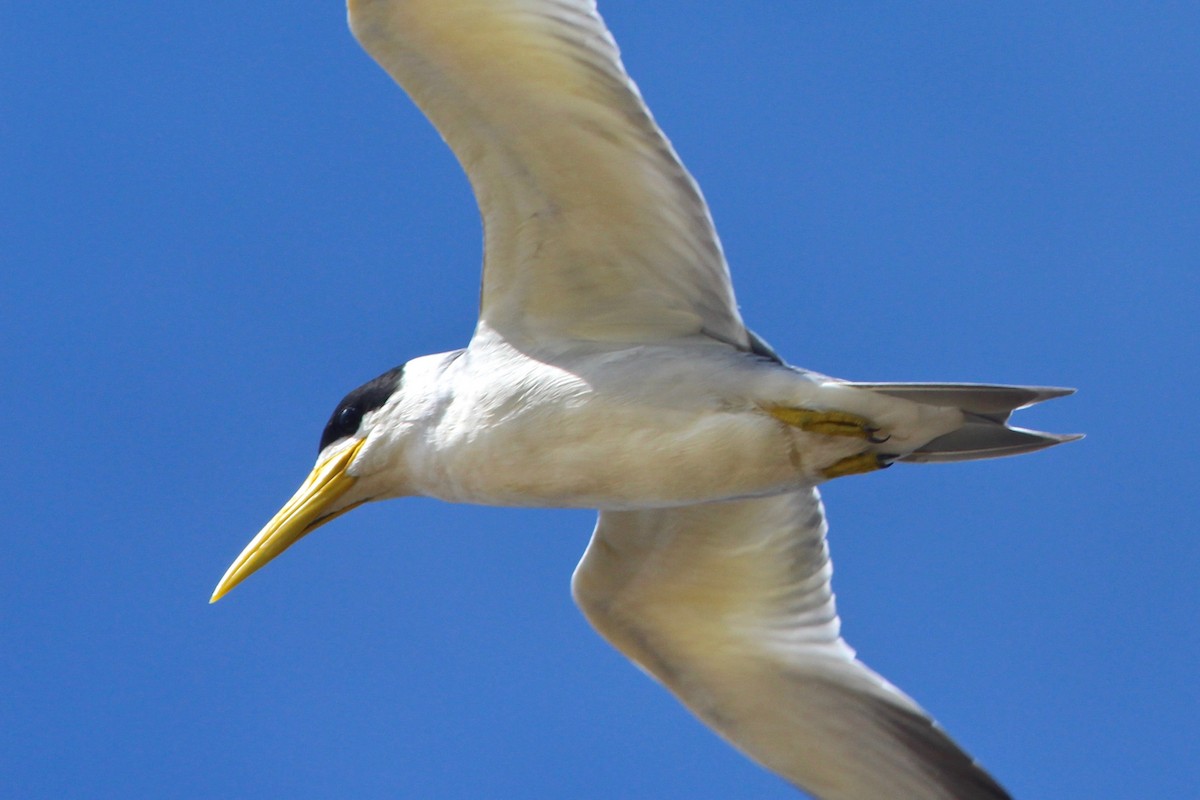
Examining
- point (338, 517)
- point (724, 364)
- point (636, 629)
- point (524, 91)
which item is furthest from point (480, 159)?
point (636, 629)

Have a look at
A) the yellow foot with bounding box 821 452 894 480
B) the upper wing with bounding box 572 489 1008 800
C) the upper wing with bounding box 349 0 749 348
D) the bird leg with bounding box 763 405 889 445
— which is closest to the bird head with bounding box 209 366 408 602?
the upper wing with bounding box 349 0 749 348

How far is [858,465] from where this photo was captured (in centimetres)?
614

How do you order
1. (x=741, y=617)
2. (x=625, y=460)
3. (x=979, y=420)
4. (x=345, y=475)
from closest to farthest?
1. (x=979, y=420)
2. (x=625, y=460)
3. (x=345, y=475)
4. (x=741, y=617)

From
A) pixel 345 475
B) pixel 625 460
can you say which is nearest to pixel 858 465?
pixel 625 460

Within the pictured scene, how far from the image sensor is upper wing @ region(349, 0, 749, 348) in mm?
5828

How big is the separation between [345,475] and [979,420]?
8.56 ft

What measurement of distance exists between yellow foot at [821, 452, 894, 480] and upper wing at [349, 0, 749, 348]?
653 mm

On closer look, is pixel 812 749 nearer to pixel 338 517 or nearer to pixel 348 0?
pixel 338 517

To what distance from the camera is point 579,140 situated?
6.03 m

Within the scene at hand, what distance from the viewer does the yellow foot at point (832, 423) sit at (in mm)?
6020

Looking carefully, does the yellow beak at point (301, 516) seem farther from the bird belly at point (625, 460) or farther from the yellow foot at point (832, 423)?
the yellow foot at point (832, 423)

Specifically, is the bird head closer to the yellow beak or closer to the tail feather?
the yellow beak

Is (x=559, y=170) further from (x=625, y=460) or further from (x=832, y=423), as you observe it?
(x=832, y=423)

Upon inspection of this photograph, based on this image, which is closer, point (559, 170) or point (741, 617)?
point (559, 170)
